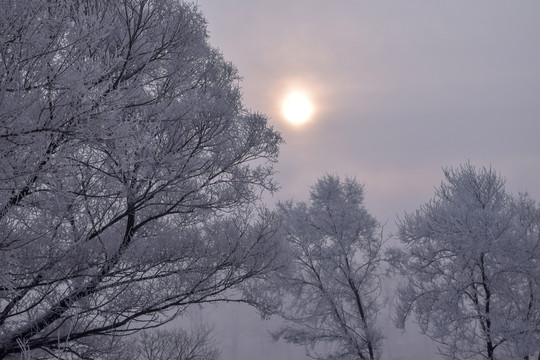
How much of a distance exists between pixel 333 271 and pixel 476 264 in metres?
3.68

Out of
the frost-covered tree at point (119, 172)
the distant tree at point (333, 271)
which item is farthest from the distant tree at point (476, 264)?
the frost-covered tree at point (119, 172)

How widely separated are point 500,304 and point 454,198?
2.55 m

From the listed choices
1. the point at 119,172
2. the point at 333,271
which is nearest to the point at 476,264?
the point at 333,271

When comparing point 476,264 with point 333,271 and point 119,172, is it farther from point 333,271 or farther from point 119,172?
point 119,172

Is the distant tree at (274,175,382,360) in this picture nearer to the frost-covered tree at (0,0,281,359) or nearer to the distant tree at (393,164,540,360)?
the distant tree at (393,164,540,360)

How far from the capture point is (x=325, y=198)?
11.6 metres

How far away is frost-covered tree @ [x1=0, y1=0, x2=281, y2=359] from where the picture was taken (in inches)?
106

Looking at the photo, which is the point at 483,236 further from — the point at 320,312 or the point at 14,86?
the point at 14,86

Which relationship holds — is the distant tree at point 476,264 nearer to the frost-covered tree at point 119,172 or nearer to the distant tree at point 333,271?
the distant tree at point 333,271

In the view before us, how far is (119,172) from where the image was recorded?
4426 mm

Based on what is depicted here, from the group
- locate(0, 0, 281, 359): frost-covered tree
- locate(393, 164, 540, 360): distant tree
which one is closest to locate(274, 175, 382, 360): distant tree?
locate(393, 164, 540, 360): distant tree

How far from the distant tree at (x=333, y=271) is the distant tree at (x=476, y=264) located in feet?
4.34

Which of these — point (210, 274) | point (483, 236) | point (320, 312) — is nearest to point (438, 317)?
point (483, 236)

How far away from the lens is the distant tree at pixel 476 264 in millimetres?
7918
